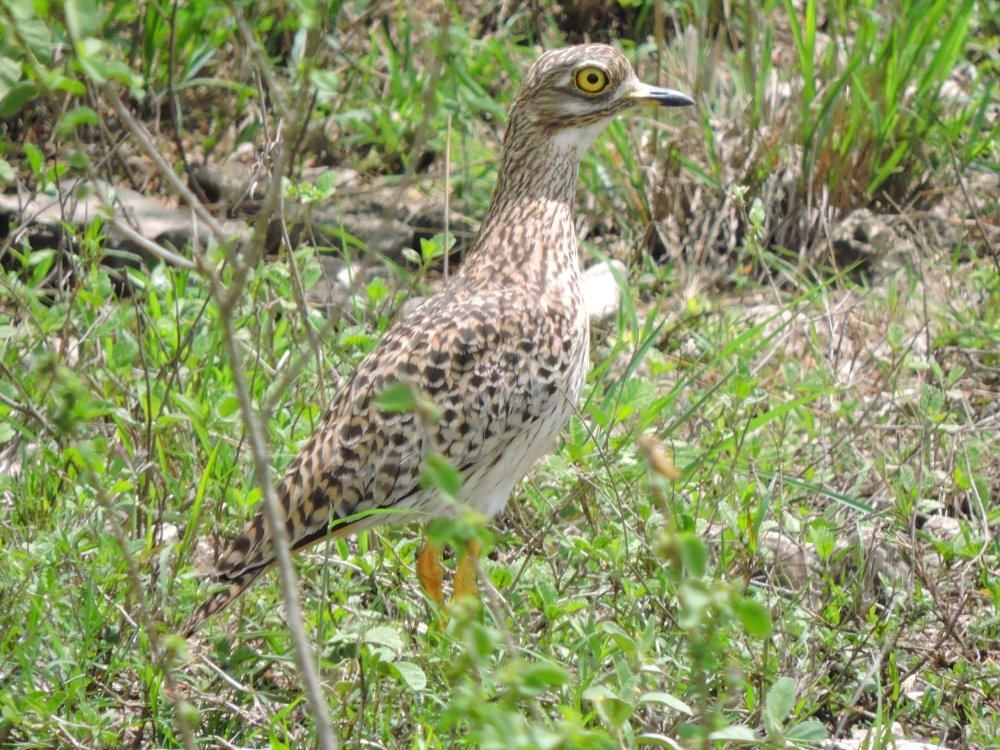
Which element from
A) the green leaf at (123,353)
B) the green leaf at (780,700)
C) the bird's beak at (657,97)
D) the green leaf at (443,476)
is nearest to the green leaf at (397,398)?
the green leaf at (443,476)

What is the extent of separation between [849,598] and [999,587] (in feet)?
1.26

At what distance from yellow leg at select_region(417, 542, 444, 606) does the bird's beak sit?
4.87ft

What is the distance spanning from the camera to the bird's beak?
362 cm

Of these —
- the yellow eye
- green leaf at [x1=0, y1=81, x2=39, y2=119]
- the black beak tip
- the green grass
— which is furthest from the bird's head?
green leaf at [x1=0, y1=81, x2=39, y2=119]

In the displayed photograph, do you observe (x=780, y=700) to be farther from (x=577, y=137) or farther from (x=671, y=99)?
(x=671, y=99)

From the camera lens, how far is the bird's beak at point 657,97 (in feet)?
11.9

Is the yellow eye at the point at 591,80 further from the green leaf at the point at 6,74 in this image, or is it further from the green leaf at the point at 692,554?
the green leaf at the point at 692,554

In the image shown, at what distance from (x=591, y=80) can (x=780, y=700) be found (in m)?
2.06

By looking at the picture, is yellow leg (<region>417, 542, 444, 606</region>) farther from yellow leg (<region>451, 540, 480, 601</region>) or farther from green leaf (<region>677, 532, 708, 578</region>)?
green leaf (<region>677, 532, 708, 578</region>)

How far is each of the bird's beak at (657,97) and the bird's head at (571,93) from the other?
0.05 m

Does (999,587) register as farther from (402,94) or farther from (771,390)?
(402,94)

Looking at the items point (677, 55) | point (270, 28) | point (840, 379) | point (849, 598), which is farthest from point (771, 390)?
point (270, 28)

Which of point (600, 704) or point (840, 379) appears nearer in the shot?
point (600, 704)

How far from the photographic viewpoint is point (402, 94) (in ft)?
17.9
